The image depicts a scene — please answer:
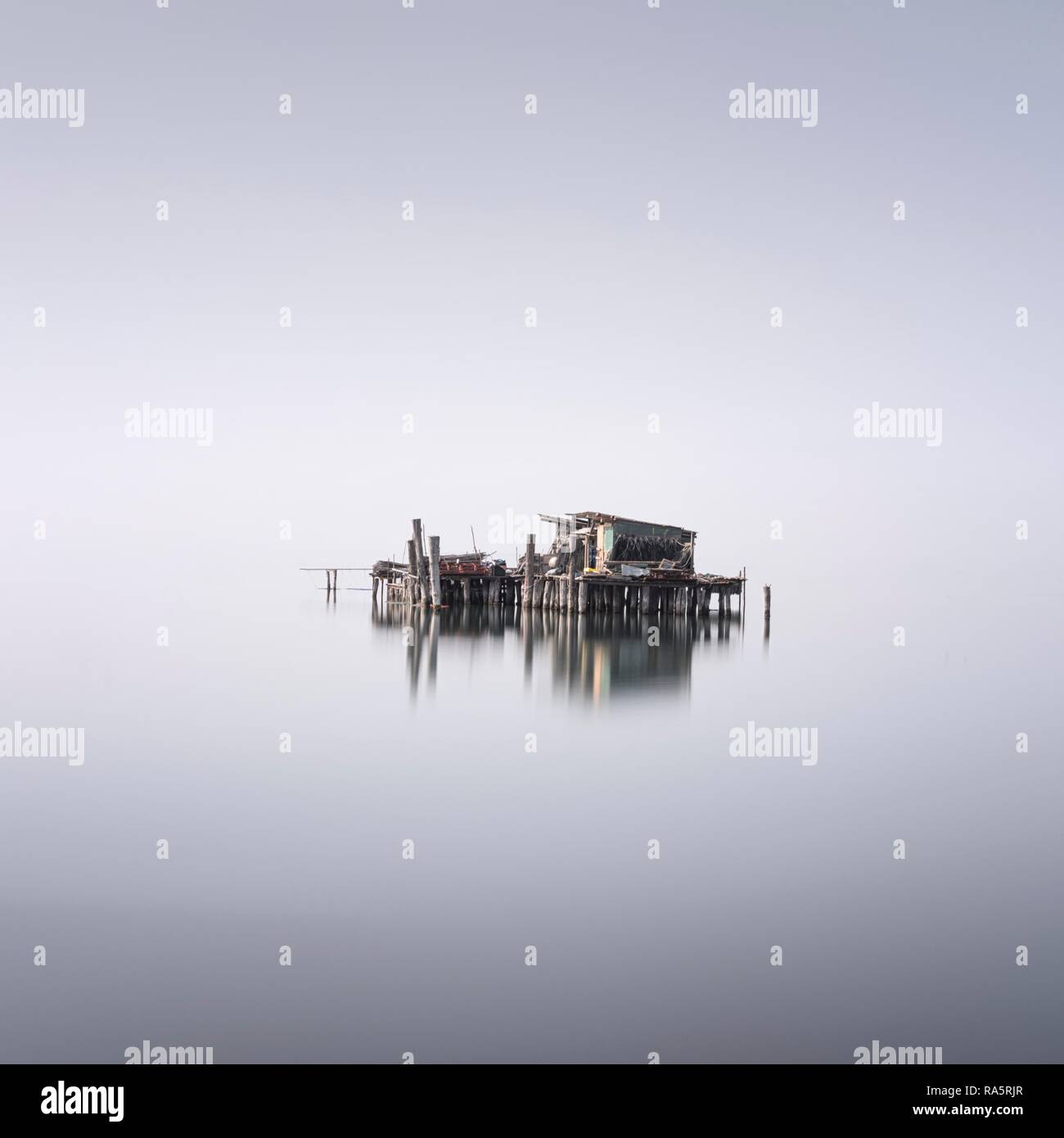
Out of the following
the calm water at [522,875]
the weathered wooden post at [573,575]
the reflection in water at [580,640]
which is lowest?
the calm water at [522,875]

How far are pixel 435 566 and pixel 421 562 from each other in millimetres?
3349

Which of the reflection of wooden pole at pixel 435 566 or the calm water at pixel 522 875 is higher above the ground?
the reflection of wooden pole at pixel 435 566

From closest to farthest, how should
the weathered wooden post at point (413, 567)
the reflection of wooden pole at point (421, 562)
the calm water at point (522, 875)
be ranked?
the calm water at point (522, 875) < the reflection of wooden pole at point (421, 562) < the weathered wooden post at point (413, 567)

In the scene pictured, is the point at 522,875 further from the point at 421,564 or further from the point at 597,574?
the point at 421,564

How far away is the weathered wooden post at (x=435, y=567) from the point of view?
53469 millimetres

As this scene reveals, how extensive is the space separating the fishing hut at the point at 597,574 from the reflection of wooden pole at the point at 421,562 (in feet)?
0.17

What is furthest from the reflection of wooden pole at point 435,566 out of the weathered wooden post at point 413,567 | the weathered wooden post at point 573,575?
the weathered wooden post at point 573,575

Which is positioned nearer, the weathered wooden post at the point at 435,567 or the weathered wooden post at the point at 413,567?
the weathered wooden post at the point at 435,567

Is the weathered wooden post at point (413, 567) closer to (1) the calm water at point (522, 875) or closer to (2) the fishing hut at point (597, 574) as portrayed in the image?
(2) the fishing hut at point (597, 574)

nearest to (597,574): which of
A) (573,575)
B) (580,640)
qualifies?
(573,575)

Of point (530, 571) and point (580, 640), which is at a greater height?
point (530, 571)

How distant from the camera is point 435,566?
54.3 m

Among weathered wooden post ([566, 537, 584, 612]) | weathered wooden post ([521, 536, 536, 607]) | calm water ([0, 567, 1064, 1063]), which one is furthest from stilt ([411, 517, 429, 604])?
calm water ([0, 567, 1064, 1063])

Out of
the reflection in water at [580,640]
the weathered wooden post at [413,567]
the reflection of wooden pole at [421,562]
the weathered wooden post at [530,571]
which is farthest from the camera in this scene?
the weathered wooden post at [413,567]
